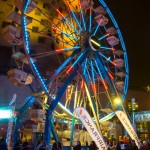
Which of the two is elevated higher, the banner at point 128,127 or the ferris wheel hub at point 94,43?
the ferris wheel hub at point 94,43

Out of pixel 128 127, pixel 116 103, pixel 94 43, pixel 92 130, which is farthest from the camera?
pixel 116 103

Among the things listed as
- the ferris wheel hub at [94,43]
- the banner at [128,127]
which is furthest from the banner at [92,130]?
the ferris wheel hub at [94,43]

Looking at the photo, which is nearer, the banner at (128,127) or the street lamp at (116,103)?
the banner at (128,127)

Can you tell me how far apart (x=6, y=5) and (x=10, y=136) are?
27.1 meters

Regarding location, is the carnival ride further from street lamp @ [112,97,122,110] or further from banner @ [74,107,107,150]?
banner @ [74,107,107,150]

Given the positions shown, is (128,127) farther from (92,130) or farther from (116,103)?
(92,130)

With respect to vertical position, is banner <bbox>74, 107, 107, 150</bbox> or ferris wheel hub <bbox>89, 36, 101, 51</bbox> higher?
ferris wheel hub <bbox>89, 36, 101, 51</bbox>

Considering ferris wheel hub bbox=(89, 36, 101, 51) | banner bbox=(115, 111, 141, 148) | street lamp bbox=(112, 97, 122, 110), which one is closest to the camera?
banner bbox=(115, 111, 141, 148)

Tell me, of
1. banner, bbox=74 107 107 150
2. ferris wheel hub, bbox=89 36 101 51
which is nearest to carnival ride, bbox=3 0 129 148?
ferris wheel hub, bbox=89 36 101 51

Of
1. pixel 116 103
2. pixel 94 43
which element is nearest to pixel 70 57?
pixel 94 43

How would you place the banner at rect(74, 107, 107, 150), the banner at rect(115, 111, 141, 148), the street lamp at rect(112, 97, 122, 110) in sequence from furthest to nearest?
the street lamp at rect(112, 97, 122, 110) → the banner at rect(115, 111, 141, 148) → the banner at rect(74, 107, 107, 150)

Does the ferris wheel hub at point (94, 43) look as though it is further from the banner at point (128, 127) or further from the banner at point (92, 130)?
the banner at point (92, 130)

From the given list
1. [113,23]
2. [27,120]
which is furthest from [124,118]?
[27,120]

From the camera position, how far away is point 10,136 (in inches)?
744
